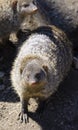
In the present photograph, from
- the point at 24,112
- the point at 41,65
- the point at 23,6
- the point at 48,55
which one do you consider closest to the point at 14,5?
the point at 23,6

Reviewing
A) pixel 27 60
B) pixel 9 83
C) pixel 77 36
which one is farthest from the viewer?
pixel 77 36

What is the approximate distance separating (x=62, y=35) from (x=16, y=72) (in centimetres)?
61

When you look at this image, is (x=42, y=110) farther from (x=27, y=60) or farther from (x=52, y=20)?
(x=52, y=20)

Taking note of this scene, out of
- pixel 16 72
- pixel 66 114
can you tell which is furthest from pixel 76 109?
pixel 16 72

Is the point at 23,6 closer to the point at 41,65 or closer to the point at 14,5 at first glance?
the point at 14,5

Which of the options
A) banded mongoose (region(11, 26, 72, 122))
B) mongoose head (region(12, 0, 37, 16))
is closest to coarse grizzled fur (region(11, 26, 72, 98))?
banded mongoose (region(11, 26, 72, 122))

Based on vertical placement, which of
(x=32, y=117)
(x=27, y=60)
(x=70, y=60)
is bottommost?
(x=32, y=117)

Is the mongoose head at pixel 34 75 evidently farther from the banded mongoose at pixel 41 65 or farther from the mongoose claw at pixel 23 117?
the mongoose claw at pixel 23 117

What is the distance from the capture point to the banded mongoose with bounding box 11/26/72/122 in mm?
3031

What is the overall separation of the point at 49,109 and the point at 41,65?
47 centimetres

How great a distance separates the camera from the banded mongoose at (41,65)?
3.03 m

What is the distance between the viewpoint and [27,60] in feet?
10.5

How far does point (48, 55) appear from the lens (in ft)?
11.0

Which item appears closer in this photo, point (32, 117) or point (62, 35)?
point (32, 117)
